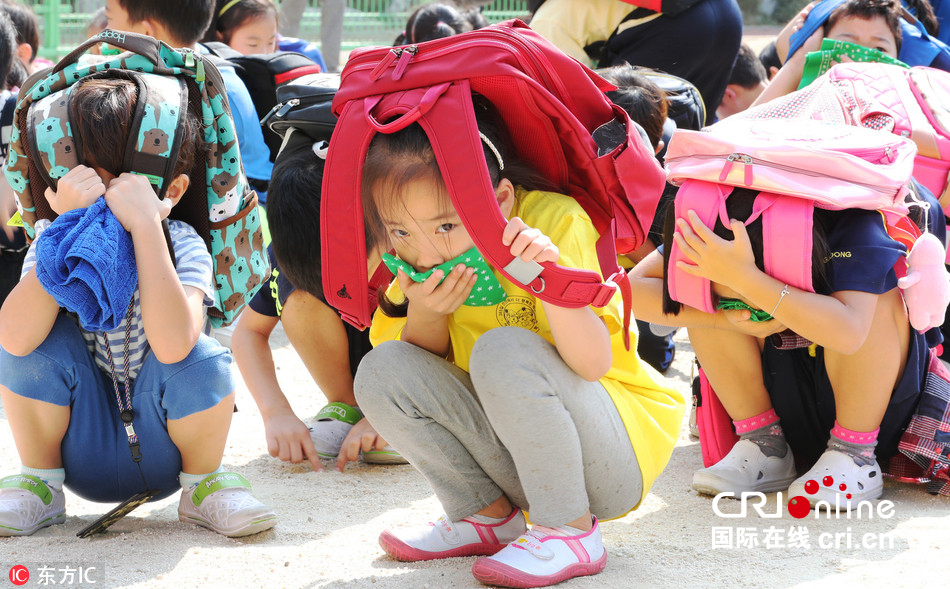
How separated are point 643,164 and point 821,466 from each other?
84 centimetres

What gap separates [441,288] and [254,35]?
11.5ft

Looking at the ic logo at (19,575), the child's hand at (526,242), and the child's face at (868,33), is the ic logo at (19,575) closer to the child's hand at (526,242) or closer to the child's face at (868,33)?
the child's hand at (526,242)

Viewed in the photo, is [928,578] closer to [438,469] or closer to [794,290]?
[794,290]

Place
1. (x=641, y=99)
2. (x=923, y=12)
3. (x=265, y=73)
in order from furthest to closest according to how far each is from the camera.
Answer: (x=265, y=73) < (x=923, y=12) < (x=641, y=99)

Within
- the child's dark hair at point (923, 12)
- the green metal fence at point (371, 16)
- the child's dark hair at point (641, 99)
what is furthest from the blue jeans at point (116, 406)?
the green metal fence at point (371, 16)

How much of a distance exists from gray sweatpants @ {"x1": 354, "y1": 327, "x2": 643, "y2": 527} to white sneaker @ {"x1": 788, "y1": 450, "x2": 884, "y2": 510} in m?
0.48

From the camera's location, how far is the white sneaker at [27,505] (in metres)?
1.83

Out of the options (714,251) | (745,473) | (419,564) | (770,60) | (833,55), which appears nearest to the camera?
(419,564)

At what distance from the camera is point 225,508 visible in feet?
6.26

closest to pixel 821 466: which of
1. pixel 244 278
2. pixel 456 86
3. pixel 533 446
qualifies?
pixel 533 446

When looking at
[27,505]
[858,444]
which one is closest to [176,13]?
[27,505]

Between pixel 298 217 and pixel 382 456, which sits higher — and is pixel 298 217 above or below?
above

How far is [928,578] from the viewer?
1660 mm

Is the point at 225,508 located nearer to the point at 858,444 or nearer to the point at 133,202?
the point at 133,202
